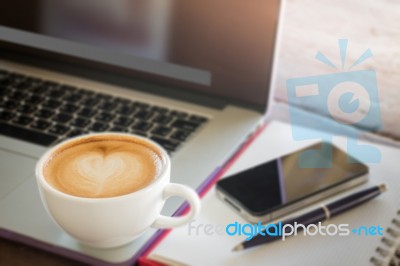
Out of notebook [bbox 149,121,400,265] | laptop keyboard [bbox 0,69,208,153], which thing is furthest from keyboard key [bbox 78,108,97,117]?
notebook [bbox 149,121,400,265]

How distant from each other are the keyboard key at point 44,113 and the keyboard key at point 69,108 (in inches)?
0.6

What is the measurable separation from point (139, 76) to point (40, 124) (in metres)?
0.15

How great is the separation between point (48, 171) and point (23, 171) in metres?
0.13

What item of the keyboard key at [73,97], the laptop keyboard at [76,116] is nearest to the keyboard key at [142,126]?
the laptop keyboard at [76,116]

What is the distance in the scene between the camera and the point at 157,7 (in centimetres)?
70

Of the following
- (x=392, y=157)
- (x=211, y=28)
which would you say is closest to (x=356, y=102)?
(x=392, y=157)

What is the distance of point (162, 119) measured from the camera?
2.25 feet

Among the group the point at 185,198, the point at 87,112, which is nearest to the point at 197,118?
the point at 87,112

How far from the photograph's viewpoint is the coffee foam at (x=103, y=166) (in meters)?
0.47

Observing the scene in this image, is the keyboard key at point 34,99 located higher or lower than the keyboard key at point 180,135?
lower

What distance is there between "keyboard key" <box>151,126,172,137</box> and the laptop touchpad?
5.5 inches

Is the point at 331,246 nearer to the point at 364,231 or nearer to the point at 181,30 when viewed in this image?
the point at 364,231

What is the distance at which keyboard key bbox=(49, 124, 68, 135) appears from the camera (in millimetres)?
656

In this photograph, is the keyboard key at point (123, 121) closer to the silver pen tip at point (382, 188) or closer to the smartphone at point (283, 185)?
the smartphone at point (283, 185)
